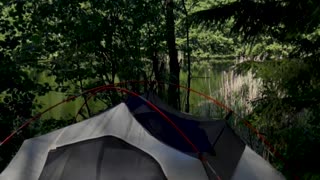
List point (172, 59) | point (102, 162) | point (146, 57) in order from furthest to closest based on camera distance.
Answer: point (172, 59) < point (146, 57) < point (102, 162)

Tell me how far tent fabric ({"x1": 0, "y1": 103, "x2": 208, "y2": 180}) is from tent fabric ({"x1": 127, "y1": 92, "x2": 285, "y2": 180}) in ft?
0.35

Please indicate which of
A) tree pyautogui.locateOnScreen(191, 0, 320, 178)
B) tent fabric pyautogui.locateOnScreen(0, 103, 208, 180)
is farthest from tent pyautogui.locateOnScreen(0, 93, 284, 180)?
tree pyautogui.locateOnScreen(191, 0, 320, 178)

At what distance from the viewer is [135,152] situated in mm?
2992

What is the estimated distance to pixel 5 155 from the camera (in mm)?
4949

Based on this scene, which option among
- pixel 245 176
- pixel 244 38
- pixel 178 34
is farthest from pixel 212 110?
pixel 245 176

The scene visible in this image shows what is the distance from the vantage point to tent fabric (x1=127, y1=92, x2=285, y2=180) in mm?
3160

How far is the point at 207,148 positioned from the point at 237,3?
1428 mm

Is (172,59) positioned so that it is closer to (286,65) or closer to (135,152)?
(286,65)

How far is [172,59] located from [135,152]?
409cm

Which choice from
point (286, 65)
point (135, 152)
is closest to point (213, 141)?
point (135, 152)

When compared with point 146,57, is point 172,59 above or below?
below

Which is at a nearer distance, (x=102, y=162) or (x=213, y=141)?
(x=102, y=162)

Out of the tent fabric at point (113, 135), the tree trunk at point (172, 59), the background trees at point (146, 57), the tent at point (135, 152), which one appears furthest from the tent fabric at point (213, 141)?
the tree trunk at point (172, 59)

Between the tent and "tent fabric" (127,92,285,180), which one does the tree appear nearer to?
"tent fabric" (127,92,285,180)
